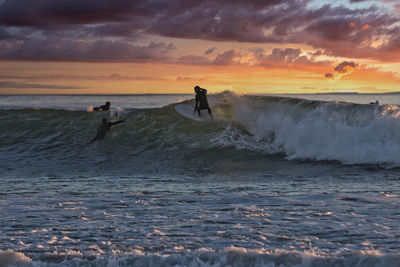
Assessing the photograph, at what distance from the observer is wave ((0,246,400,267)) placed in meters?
3.70

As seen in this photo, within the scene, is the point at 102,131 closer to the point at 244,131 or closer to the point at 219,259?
the point at 244,131

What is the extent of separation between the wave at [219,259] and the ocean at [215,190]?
1 centimetres

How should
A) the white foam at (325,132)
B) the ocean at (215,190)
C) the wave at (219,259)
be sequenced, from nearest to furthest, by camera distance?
the wave at (219,259), the ocean at (215,190), the white foam at (325,132)

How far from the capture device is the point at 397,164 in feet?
33.5

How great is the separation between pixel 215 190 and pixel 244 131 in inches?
315

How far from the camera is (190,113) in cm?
1811

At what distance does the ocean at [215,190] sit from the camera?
406cm

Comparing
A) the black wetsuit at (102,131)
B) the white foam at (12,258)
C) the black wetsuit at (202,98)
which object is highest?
the black wetsuit at (202,98)

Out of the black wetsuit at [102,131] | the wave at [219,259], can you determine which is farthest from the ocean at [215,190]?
the black wetsuit at [102,131]

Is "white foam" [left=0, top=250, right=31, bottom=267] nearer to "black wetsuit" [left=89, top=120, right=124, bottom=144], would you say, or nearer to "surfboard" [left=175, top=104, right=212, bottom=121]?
"black wetsuit" [left=89, top=120, right=124, bottom=144]

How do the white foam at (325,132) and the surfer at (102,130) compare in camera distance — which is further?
the surfer at (102,130)

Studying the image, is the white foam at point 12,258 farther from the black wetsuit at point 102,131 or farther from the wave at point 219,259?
the black wetsuit at point 102,131

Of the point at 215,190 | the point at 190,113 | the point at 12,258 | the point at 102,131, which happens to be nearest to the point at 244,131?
the point at 190,113

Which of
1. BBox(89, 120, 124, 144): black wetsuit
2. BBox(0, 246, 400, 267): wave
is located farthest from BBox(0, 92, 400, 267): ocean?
BBox(89, 120, 124, 144): black wetsuit
